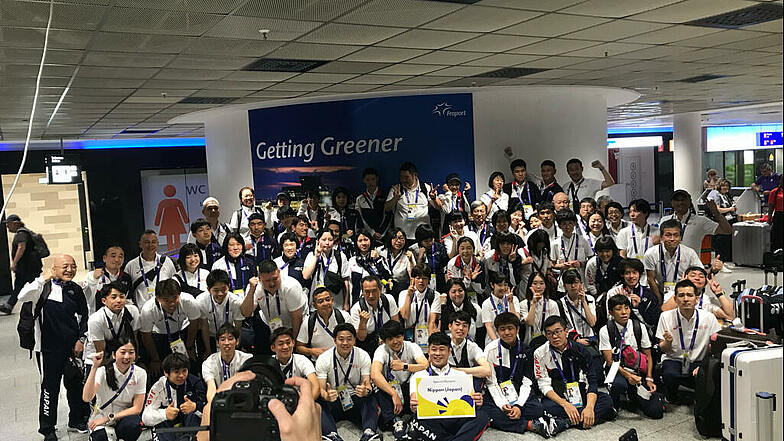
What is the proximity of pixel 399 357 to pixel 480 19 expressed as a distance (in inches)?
120

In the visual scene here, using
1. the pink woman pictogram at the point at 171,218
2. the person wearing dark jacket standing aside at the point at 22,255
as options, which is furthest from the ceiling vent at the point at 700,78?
the pink woman pictogram at the point at 171,218

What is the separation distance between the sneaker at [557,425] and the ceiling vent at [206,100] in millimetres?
6132

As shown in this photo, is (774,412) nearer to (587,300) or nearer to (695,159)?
(587,300)

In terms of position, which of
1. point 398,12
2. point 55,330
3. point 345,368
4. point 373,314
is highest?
point 398,12

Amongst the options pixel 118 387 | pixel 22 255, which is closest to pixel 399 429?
pixel 118 387

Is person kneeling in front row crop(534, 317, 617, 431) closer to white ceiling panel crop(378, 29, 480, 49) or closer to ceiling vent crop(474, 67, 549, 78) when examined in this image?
white ceiling panel crop(378, 29, 480, 49)

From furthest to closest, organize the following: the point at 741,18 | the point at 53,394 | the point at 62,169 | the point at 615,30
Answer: the point at 62,169
the point at 53,394
the point at 615,30
the point at 741,18

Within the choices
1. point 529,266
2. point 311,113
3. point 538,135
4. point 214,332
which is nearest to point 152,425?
point 214,332

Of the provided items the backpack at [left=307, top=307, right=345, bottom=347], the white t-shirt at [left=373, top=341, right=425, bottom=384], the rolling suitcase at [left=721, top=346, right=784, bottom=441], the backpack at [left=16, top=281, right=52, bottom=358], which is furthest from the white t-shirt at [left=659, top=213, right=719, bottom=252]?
the backpack at [left=16, top=281, right=52, bottom=358]

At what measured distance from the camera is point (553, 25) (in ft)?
17.8

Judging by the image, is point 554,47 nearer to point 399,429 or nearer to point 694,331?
point 694,331

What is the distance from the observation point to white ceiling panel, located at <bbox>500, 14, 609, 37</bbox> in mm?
5188

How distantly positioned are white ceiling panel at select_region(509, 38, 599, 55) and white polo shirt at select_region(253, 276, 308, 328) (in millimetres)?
3246

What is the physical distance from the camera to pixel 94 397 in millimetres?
5664
